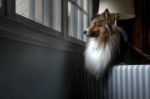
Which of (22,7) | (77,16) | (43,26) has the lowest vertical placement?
(43,26)

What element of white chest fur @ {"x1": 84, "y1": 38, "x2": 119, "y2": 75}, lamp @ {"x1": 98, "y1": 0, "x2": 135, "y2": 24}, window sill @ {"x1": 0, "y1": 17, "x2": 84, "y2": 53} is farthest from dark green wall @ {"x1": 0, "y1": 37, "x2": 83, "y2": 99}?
lamp @ {"x1": 98, "y1": 0, "x2": 135, "y2": 24}

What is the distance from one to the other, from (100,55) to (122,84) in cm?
36

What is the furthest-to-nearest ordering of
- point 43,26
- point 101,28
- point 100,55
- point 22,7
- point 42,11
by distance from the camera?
point 101,28 → point 100,55 → point 42,11 → point 43,26 → point 22,7

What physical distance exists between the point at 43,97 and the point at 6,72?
57 cm

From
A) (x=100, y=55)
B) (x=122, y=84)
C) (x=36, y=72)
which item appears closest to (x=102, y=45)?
(x=100, y=55)

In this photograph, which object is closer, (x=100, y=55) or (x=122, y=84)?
(x=122, y=84)

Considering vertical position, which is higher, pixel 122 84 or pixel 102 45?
pixel 102 45

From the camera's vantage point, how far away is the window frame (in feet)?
5.20

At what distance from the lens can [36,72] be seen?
1.89 metres

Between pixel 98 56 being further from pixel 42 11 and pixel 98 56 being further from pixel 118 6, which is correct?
pixel 118 6

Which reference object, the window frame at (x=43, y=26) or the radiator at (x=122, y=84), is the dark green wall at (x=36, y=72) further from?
the radiator at (x=122, y=84)

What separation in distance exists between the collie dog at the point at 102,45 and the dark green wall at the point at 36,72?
0.21 metres

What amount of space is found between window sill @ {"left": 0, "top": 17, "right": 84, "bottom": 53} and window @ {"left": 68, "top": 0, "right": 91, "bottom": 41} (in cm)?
25

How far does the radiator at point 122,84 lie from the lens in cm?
224
